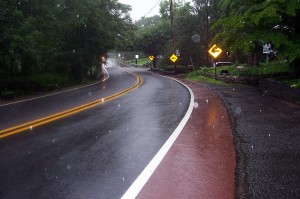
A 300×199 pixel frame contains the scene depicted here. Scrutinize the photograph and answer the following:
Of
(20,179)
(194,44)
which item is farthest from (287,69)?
(194,44)

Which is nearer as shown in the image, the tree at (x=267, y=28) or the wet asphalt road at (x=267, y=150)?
the wet asphalt road at (x=267, y=150)

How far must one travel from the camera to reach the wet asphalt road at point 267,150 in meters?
4.91

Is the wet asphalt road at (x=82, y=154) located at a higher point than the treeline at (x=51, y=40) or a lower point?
lower

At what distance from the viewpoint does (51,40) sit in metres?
30.3

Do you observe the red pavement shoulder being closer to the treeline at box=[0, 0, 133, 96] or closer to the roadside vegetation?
the roadside vegetation

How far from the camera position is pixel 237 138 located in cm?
802

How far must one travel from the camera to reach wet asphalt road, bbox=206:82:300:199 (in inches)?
193

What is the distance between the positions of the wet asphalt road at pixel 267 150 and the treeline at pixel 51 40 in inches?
612

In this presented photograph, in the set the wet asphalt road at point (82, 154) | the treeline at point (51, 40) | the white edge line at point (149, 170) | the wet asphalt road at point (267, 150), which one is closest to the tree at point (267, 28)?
the wet asphalt road at point (267, 150)

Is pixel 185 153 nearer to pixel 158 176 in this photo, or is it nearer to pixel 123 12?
pixel 158 176

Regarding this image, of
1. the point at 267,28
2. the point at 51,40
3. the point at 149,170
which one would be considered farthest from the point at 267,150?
the point at 51,40

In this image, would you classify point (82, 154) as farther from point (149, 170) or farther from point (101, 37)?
point (101, 37)

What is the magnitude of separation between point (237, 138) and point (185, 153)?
1.72m

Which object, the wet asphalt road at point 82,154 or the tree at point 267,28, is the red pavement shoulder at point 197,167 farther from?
the tree at point 267,28
